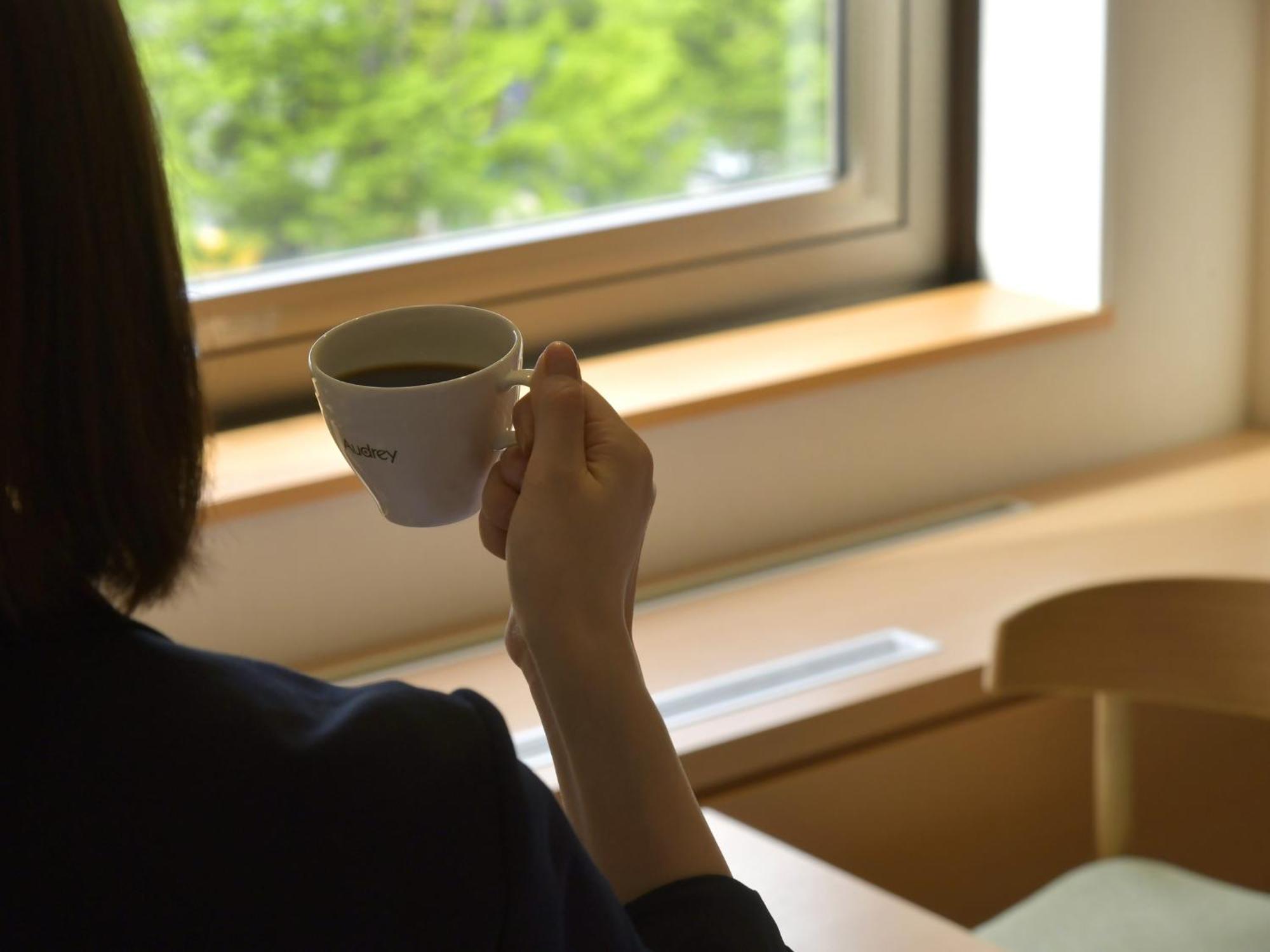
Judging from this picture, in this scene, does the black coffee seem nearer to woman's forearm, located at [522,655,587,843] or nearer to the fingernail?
the fingernail

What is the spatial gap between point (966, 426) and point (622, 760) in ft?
4.14

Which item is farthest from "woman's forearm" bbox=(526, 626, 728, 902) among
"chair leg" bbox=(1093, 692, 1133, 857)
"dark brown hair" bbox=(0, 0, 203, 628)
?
"chair leg" bbox=(1093, 692, 1133, 857)

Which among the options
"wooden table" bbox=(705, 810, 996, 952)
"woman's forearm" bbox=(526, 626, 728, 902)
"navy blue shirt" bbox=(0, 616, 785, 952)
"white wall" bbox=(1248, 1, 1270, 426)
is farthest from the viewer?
"white wall" bbox=(1248, 1, 1270, 426)

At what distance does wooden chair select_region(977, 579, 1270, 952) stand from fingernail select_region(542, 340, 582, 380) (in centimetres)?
68

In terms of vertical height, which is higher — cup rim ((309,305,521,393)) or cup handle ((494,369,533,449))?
cup rim ((309,305,521,393))

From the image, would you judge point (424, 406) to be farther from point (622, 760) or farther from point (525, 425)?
point (622, 760)

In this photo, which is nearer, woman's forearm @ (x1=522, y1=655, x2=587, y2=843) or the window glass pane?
woman's forearm @ (x1=522, y1=655, x2=587, y2=843)

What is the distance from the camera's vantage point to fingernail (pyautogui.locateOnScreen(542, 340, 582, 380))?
76 cm

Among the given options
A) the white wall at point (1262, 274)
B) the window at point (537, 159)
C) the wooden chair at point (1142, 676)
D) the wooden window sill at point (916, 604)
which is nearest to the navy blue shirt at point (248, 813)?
the wooden window sill at point (916, 604)

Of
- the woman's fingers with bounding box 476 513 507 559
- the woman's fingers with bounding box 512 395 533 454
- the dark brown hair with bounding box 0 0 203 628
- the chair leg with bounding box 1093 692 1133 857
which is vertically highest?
the dark brown hair with bounding box 0 0 203 628

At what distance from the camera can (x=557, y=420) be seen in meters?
0.74

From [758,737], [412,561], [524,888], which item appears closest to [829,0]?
[412,561]

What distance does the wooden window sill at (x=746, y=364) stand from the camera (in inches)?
59.3

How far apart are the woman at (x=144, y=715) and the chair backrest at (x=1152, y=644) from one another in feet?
2.68
